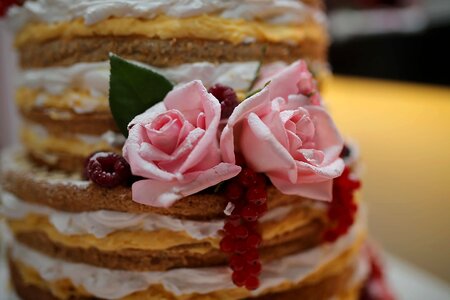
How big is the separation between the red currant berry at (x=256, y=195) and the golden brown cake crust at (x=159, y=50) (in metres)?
0.36

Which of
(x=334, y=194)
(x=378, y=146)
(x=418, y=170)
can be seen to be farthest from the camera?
(x=378, y=146)

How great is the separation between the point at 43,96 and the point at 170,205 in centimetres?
57

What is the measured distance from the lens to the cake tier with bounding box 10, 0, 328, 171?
1280 mm

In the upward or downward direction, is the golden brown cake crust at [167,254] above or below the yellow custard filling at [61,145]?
below

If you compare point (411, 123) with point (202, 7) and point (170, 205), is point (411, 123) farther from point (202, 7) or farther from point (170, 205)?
point (170, 205)

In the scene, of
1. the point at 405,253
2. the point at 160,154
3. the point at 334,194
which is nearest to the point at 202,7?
the point at 160,154

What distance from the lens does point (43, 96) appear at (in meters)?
1.43

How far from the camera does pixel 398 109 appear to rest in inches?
116

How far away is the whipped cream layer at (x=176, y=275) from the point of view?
49.8 inches

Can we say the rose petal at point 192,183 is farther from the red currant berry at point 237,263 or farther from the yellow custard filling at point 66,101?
the yellow custard filling at point 66,101

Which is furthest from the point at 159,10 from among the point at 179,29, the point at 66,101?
the point at 66,101

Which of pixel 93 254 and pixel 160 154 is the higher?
pixel 160 154

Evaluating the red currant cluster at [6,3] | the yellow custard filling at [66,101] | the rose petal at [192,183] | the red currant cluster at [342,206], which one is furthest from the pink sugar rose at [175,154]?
the red currant cluster at [6,3]

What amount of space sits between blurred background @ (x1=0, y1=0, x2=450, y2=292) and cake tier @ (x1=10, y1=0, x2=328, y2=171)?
1521mm
